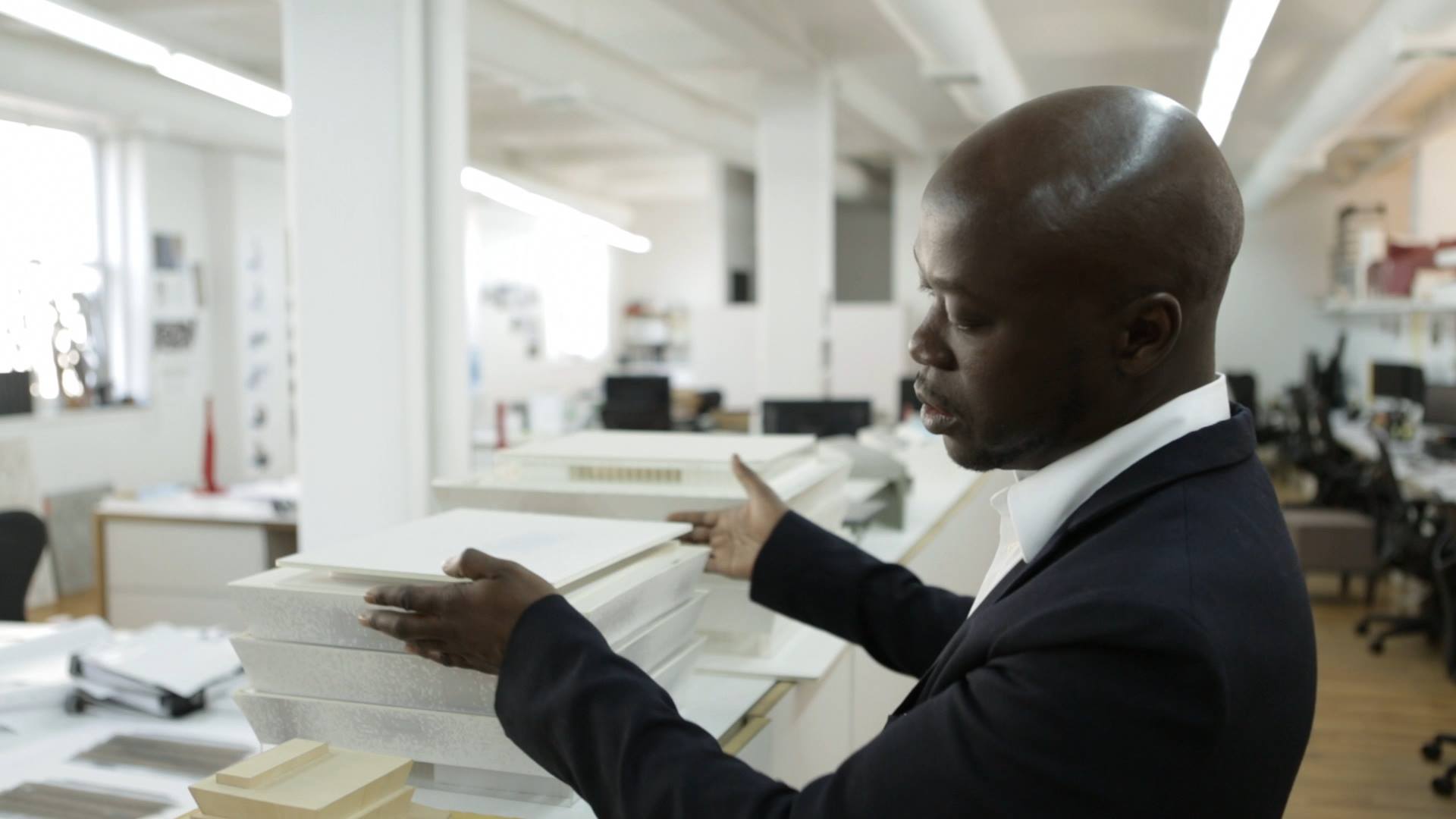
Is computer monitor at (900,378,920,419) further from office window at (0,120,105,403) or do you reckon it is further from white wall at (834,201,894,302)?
white wall at (834,201,894,302)

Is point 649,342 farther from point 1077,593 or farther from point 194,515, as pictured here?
point 1077,593

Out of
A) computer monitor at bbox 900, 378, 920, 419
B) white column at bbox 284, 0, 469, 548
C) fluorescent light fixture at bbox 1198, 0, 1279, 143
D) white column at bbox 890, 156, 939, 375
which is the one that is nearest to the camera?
white column at bbox 284, 0, 469, 548

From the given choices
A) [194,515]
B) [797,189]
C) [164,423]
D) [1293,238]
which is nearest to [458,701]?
[194,515]

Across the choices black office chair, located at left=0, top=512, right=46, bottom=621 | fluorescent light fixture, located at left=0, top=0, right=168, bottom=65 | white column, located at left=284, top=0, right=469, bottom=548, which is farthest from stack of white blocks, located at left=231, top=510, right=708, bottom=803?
fluorescent light fixture, located at left=0, top=0, right=168, bottom=65

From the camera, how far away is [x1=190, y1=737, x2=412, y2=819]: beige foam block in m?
0.98

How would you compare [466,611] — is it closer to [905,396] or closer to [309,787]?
[309,787]

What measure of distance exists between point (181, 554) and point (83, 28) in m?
2.29

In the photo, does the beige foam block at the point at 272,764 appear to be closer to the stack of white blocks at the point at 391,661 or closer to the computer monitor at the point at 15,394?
the stack of white blocks at the point at 391,661

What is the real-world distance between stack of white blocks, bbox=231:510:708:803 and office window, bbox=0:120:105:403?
24.8 ft

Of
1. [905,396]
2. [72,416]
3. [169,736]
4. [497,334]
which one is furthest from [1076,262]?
[497,334]

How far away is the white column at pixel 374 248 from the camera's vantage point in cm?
279

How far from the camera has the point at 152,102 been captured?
7730 mm

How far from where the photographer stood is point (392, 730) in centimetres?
120

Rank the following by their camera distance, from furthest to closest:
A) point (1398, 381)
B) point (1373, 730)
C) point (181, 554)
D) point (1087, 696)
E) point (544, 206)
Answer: point (544, 206) → point (1398, 381) → point (181, 554) → point (1373, 730) → point (1087, 696)
